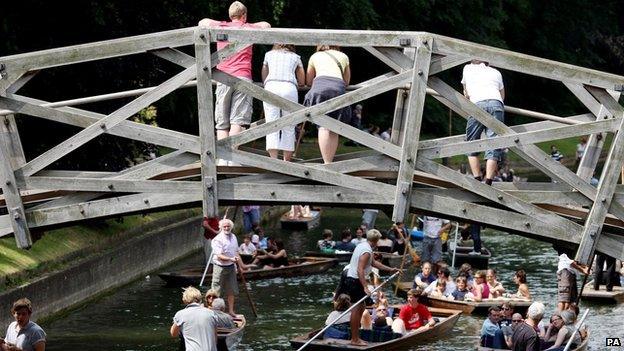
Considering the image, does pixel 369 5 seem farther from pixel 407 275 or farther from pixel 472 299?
pixel 472 299

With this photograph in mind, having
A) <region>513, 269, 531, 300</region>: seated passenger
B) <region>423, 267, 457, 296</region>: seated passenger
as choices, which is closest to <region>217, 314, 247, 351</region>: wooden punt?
<region>423, 267, 457, 296</region>: seated passenger

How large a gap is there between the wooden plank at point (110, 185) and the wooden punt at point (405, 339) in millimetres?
7448

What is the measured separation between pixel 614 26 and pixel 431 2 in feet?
72.2

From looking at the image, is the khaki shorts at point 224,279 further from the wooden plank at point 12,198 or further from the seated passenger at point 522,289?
the wooden plank at point 12,198

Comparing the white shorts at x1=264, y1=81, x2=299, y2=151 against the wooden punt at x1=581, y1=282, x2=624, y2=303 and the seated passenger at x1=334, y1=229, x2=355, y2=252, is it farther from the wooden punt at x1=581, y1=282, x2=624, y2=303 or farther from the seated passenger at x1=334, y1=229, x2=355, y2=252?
the seated passenger at x1=334, y1=229, x2=355, y2=252

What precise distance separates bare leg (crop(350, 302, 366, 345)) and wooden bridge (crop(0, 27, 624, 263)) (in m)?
6.75

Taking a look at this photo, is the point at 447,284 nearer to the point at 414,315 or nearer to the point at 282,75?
the point at 414,315

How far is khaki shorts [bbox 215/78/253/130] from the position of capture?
16.5 m

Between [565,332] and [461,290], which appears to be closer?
[565,332]

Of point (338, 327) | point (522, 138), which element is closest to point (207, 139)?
point (522, 138)

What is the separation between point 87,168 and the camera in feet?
92.9

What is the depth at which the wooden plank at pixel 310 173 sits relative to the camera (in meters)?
15.2

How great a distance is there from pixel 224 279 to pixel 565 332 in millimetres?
5461

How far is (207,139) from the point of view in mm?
15203
